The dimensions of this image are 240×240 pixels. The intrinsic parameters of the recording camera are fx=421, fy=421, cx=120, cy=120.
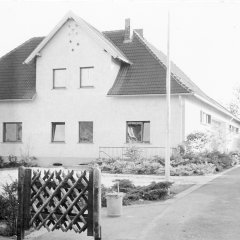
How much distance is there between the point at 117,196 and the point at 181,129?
15083 mm

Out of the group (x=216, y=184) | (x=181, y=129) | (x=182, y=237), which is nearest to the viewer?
(x=182, y=237)

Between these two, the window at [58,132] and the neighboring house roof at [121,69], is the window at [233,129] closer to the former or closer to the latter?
the neighboring house roof at [121,69]

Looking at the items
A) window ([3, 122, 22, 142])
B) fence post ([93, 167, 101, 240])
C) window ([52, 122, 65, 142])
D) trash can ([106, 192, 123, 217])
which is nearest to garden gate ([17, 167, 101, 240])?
fence post ([93, 167, 101, 240])

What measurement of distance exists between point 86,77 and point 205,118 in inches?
375

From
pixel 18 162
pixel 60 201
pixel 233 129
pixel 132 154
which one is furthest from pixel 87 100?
pixel 233 129

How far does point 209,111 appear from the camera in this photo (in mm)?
31375

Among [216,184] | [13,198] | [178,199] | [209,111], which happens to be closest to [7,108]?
[209,111]

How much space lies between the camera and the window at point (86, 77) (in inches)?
1026

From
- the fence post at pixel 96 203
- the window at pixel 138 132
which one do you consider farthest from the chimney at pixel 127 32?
the fence post at pixel 96 203

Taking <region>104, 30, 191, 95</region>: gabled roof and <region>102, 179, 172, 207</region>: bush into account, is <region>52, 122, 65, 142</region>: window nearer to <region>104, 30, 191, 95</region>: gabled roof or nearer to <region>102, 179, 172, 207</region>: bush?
<region>104, 30, 191, 95</region>: gabled roof

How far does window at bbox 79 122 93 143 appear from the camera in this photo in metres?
Result: 26.0

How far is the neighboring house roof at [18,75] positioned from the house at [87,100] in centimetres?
8

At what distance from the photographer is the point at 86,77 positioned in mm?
26188

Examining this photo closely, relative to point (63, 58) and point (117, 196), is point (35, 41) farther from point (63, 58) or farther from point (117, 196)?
point (117, 196)
